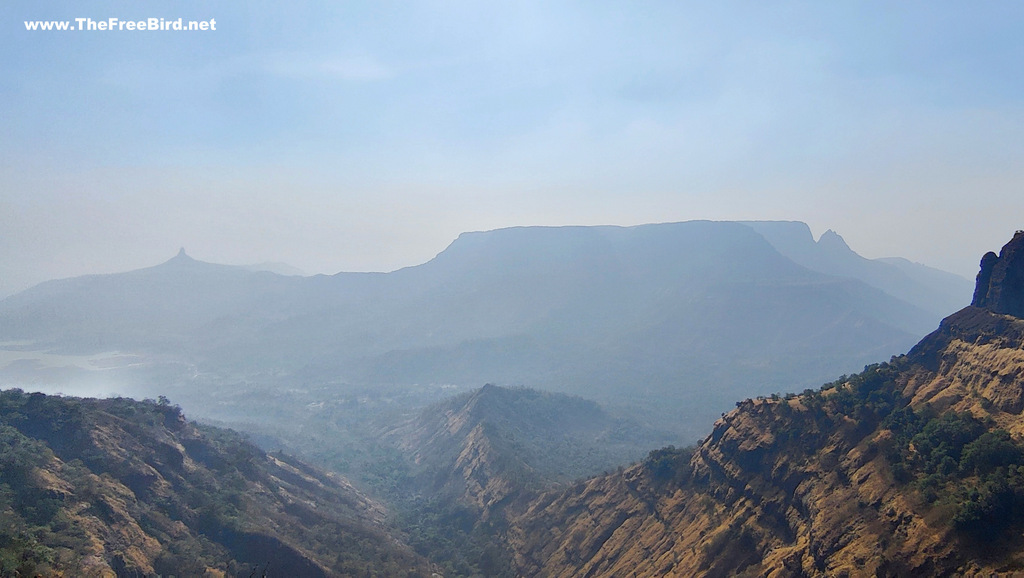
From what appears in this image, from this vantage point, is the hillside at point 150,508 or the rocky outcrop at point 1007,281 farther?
the rocky outcrop at point 1007,281

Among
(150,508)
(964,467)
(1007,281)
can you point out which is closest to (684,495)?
(964,467)

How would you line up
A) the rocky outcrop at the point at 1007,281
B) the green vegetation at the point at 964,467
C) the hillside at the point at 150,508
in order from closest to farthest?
the green vegetation at the point at 964,467 → the hillside at the point at 150,508 → the rocky outcrop at the point at 1007,281

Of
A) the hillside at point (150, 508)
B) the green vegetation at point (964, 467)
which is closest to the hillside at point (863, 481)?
the green vegetation at point (964, 467)

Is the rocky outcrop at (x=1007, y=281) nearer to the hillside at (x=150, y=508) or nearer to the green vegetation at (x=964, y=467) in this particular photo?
the green vegetation at (x=964, y=467)

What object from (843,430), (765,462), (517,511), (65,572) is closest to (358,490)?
(517,511)

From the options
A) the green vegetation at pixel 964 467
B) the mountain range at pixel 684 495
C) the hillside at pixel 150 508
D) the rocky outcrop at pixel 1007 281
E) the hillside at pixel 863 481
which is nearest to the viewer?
the green vegetation at pixel 964 467

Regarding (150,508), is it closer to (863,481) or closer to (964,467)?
(863,481)
